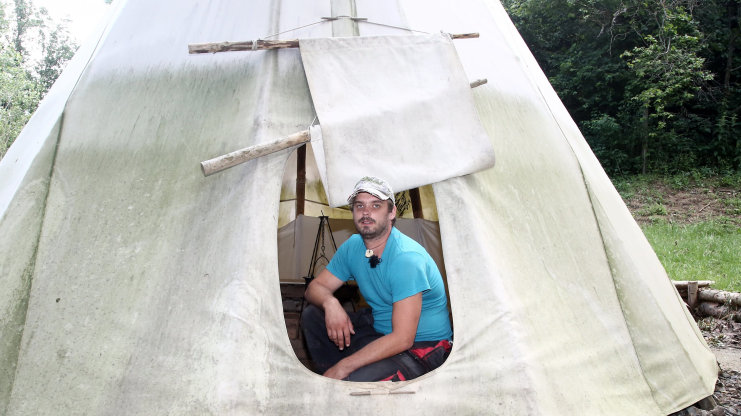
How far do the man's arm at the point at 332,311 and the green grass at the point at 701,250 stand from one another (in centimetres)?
487

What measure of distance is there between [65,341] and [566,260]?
2.40 metres

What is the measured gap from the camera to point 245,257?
109 inches

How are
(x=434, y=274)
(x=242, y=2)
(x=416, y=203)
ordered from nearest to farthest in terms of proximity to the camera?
1. (x=434, y=274)
2. (x=242, y=2)
3. (x=416, y=203)

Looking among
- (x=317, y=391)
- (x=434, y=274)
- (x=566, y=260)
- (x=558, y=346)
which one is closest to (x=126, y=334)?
(x=317, y=391)

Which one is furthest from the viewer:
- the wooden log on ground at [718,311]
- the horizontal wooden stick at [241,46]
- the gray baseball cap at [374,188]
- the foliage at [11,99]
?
the foliage at [11,99]

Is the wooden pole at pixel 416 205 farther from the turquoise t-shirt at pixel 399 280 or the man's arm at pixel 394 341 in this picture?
the man's arm at pixel 394 341

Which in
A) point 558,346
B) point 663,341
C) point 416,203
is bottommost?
point 416,203

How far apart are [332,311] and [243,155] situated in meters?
0.86

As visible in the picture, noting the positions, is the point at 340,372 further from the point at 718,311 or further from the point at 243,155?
the point at 718,311

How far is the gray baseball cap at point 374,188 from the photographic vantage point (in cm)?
288

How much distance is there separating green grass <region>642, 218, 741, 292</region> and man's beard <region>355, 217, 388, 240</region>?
488 centimetres

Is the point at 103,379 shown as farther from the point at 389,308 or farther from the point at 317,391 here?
the point at 389,308

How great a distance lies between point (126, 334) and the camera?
8.75 ft

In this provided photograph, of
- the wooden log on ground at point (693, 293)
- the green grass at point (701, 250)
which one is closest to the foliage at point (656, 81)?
the green grass at point (701, 250)
